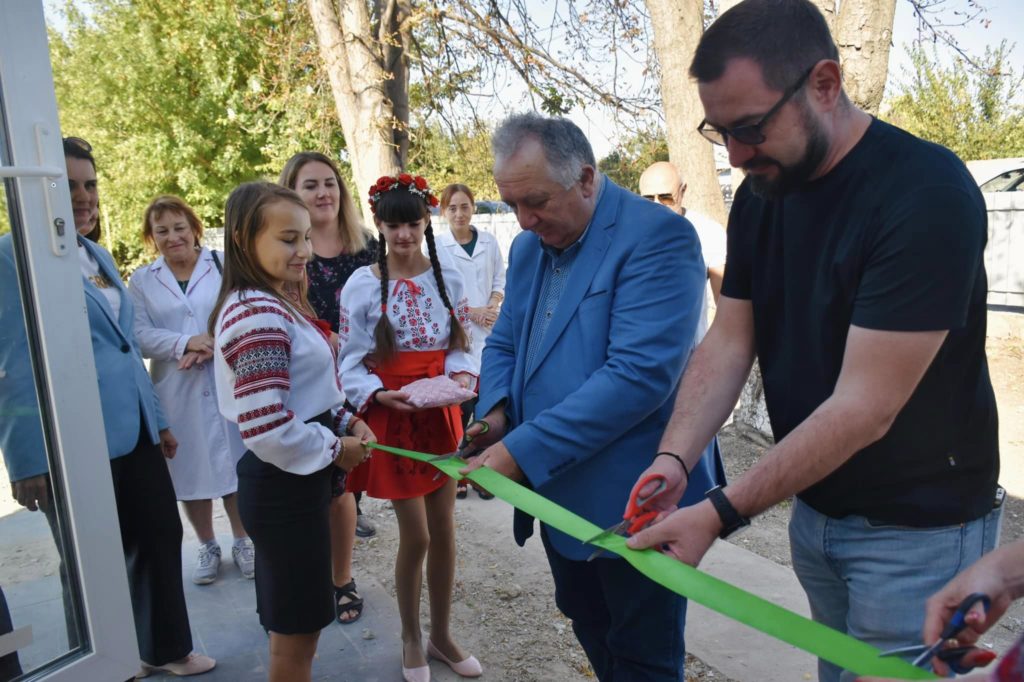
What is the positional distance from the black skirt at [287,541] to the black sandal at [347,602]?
1.33 m

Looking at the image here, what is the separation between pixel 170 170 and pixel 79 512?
1900 centimetres

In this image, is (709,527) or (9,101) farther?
(9,101)

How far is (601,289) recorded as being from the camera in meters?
2.17

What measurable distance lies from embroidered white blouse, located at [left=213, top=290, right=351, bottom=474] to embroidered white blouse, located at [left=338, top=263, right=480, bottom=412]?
801 mm

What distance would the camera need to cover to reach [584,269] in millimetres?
2223

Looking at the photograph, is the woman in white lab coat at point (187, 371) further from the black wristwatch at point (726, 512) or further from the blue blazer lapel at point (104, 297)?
the black wristwatch at point (726, 512)

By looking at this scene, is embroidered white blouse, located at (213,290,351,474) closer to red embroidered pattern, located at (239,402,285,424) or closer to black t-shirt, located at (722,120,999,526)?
red embroidered pattern, located at (239,402,285,424)

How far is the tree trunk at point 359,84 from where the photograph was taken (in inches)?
298

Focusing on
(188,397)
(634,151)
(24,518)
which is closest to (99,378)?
(24,518)

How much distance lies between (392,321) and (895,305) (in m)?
2.23

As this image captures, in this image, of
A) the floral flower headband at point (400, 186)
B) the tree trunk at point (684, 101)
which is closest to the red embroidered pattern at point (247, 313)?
the floral flower headband at point (400, 186)

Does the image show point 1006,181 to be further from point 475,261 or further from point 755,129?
point 755,129

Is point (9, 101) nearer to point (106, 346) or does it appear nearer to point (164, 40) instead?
point (106, 346)

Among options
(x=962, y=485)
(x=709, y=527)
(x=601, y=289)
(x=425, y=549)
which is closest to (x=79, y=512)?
(x=425, y=549)
